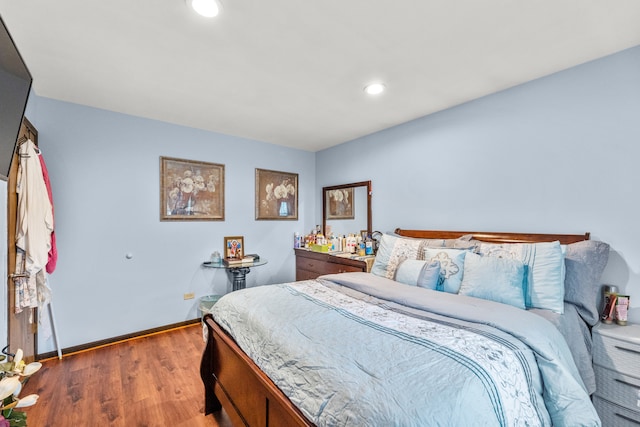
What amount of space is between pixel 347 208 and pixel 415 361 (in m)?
2.96

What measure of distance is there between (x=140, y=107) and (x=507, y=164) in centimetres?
348

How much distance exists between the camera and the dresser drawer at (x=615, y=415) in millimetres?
1607

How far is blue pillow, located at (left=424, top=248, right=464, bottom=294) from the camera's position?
80.4 inches

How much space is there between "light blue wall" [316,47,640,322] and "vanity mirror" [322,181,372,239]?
48 centimetres

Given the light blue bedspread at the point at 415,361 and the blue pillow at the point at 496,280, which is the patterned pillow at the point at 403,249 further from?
the light blue bedspread at the point at 415,361

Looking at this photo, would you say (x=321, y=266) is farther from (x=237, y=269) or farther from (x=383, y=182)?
(x=383, y=182)

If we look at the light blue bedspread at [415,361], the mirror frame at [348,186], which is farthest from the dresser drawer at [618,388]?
the mirror frame at [348,186]

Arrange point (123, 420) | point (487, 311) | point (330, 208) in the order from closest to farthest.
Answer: point (487, 311), point (123, 420), point (330, 208)

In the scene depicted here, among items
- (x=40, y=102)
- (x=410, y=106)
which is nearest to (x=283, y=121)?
(x=410, y=106)

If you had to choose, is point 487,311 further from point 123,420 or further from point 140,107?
point 140,107

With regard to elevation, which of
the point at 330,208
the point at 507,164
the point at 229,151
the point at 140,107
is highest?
the point at 140,107

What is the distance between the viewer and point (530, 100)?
2.30 meters

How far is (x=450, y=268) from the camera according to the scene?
209cm

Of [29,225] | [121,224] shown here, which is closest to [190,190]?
[121,224]
